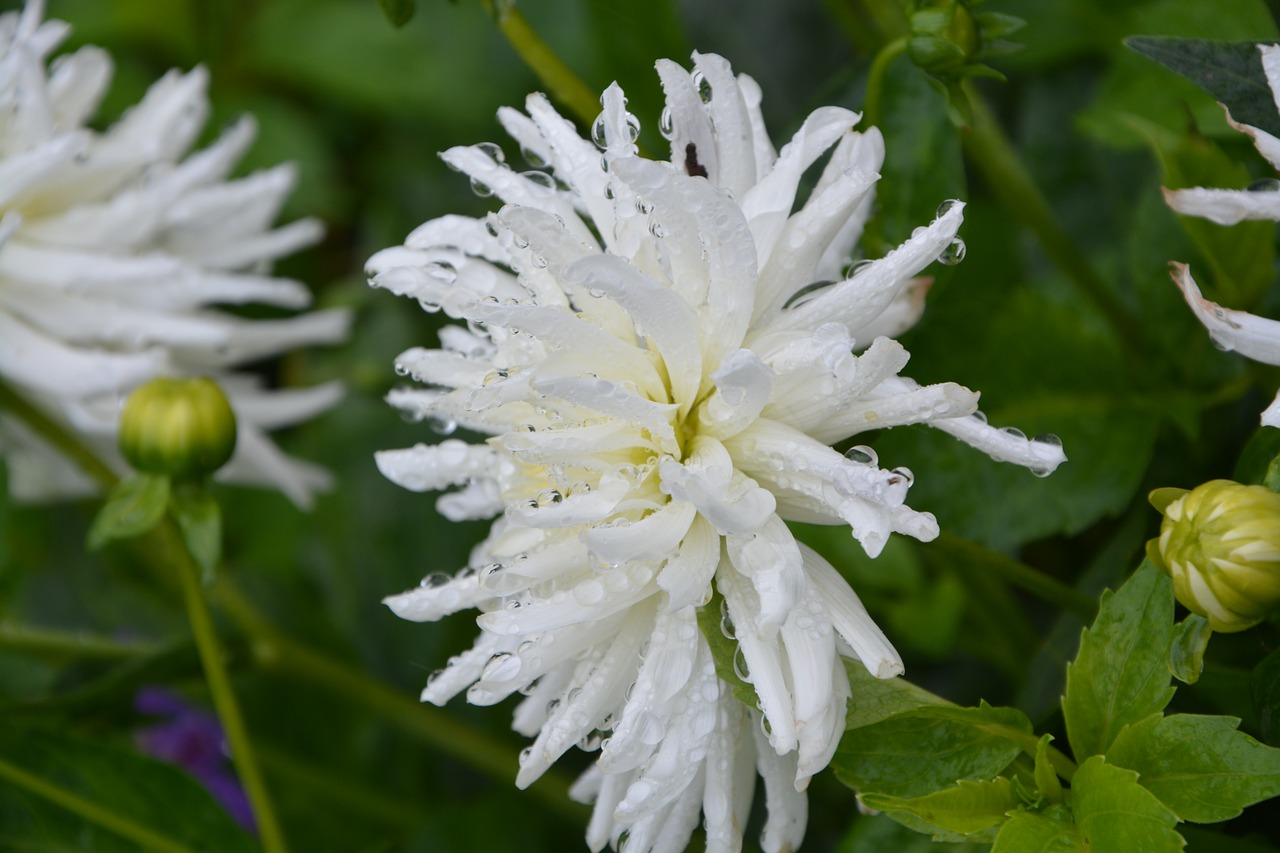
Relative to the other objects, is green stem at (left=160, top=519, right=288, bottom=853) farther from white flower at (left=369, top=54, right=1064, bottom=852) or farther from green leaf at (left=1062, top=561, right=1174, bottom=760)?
green leaf at (left=1062, top=561, right=1174, bottom=760)

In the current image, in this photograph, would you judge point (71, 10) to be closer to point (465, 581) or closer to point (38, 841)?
point (38, 841)

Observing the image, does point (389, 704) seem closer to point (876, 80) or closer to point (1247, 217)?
point (876, 80)

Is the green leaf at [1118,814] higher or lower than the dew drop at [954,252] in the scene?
lower

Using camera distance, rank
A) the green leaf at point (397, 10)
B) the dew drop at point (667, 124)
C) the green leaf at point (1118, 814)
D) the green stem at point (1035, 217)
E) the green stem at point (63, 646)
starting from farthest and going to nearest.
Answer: the green stem at point (63, 646) < the green stem at point (1035, 217) < the green leaf at point (397, 10) < the dew drop at point (667, 124) < the green leaf at point (1118, 814)

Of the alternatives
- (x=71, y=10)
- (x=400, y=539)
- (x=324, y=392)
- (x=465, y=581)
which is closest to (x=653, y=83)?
(x=324, y=392)

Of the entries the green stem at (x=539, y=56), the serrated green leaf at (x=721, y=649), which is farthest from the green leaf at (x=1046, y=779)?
the green stem at (x=539, y=56)

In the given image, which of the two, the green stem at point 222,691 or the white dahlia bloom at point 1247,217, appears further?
the green stem at point 222,691

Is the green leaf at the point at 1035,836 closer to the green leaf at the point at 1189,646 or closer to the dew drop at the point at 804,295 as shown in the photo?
the green leaf at the point at 1189,646
